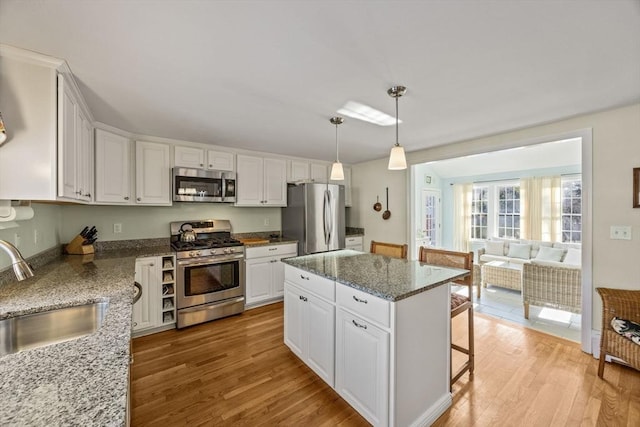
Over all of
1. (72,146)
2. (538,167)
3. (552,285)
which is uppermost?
(538,167)

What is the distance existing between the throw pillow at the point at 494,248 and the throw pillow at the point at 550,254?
0.58 m

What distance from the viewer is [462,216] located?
20.1 feet

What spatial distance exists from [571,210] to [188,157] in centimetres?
633

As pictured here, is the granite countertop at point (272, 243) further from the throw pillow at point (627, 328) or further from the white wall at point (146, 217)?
the throw pillow at point (627, 328)

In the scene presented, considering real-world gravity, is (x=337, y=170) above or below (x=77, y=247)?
above

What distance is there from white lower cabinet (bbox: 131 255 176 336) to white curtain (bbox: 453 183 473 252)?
571 centimetres

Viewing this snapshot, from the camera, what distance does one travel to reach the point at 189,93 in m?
2.00

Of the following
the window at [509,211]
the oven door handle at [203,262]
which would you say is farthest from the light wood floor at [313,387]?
the window at [509,211]

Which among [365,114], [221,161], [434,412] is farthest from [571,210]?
[221,161]

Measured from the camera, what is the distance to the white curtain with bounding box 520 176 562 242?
4883 millimetres

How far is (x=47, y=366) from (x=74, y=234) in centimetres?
278

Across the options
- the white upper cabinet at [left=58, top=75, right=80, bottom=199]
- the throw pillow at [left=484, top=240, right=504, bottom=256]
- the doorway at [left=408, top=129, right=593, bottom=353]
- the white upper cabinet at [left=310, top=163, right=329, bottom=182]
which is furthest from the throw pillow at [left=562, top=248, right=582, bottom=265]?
the white upper cabinet at [left=58, top=75, right=80, bottom=199]

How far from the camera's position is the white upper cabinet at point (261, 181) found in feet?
12.3

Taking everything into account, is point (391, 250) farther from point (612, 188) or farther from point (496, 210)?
point (496, 210)
